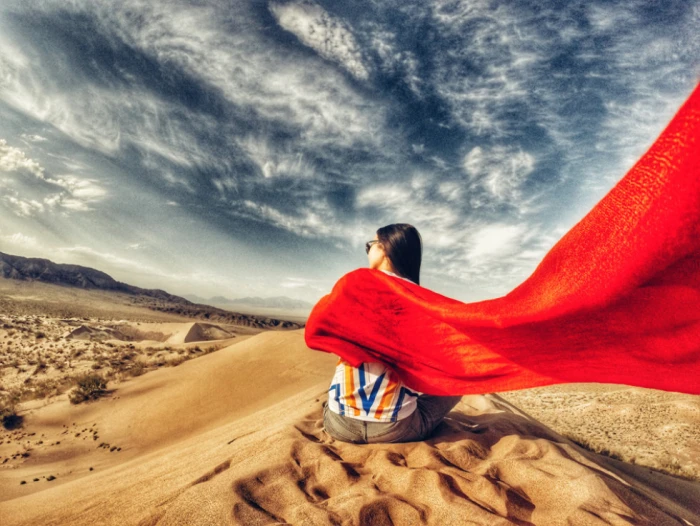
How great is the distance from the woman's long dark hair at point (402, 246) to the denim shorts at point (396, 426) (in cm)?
122

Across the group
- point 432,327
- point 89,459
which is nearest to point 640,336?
point 432,327

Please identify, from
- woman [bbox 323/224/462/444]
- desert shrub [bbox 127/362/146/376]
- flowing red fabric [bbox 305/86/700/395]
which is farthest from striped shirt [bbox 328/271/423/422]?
desert shrub [bbox 127/362/146/376]

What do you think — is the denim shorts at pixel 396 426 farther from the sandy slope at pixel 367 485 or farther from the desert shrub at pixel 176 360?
the desert shrub at pixel 176 360

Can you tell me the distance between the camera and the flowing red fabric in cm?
145

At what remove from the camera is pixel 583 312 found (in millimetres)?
1874

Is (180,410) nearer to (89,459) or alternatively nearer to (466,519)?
(89,459)

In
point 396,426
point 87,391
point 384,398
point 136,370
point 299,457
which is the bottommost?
point 87,391

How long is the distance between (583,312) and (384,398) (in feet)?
5.36

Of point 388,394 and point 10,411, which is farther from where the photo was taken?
point 10,411

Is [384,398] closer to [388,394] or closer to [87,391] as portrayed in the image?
[388,394]

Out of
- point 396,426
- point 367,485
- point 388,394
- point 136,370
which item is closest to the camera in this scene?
point 367,485

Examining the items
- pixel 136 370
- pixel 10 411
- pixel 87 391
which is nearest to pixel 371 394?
pixel 87 391

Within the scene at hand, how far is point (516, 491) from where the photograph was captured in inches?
94.6

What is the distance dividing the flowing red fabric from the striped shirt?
107mm
